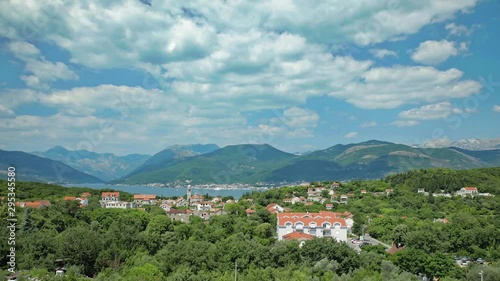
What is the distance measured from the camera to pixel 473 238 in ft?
78.5

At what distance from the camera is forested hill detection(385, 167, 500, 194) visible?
48.4 meters

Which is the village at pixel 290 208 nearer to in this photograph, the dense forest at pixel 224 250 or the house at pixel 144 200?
the house at pixel 144 200

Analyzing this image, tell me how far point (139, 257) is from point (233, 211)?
19777 millimetres

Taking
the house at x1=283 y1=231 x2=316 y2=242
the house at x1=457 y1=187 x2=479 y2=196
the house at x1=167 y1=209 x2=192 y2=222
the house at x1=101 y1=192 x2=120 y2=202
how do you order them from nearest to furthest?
the house at x1=283 y1=231 x2=316 y2=242
the house at x1=167 y1=209 x2=192 y2=222
the house at x1=101 y1=192 x2=120 y2=202
the house at x1=457 y1=187 x2=479 y2=196

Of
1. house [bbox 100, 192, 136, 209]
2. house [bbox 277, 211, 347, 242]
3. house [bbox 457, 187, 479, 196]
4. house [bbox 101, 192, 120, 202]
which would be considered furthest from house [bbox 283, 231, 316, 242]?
house [bbox 457, 187, 479, 196]

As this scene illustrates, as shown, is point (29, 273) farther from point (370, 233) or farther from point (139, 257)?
point (370, 233)

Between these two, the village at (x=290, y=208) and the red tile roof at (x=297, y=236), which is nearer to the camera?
the red tile roof at (x=297, y=236)

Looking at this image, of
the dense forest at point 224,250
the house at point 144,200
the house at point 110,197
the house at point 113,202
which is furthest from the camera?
the house at point 144,200

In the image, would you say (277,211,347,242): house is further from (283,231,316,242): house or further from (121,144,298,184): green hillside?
(121,144,298,184): green hillside

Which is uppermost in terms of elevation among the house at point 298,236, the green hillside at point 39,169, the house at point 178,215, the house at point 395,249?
the green hillside at point 39,169

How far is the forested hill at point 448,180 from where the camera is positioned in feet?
159

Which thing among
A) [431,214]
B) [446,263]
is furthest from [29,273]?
[431,214]

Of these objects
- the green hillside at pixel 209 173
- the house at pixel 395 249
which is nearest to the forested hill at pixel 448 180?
the house at pixel 395 249

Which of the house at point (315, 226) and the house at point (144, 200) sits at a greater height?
the house at point (144, 200)
